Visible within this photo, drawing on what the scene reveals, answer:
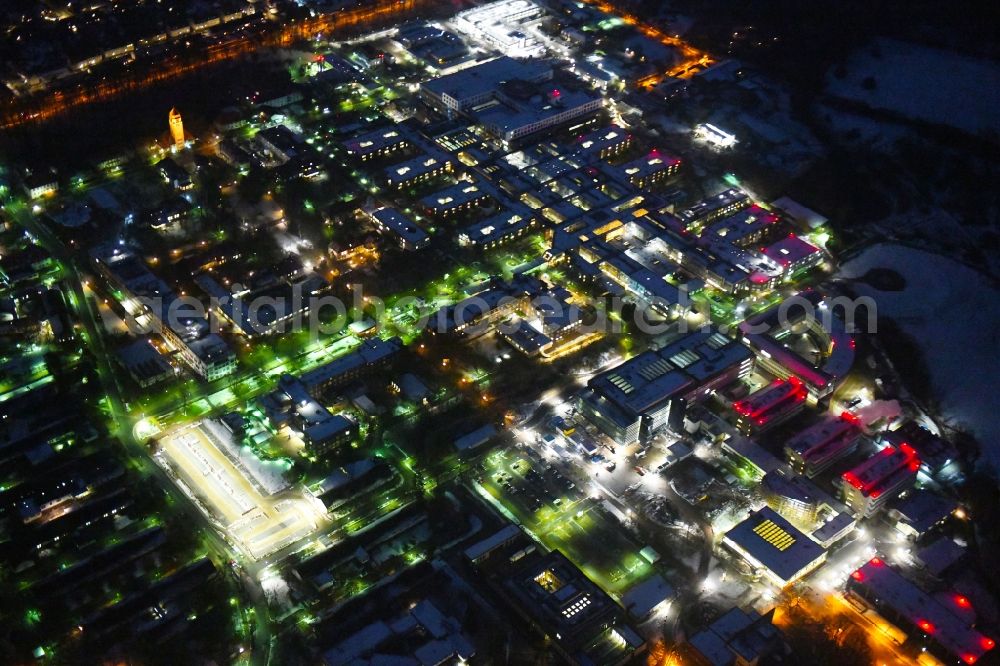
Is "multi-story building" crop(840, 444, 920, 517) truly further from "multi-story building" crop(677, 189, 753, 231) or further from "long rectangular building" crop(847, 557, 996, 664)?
"multi-story building" crop(677, 189, 753, 231)

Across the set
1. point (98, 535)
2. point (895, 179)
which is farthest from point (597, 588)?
point (895, 179)

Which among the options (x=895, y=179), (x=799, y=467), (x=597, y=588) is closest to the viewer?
(x=597, y=588)

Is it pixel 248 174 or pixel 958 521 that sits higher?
pixel 248 174

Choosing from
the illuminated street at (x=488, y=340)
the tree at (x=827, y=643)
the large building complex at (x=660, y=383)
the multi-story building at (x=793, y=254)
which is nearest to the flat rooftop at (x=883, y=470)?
the illuminated street at (x=488, y=340)

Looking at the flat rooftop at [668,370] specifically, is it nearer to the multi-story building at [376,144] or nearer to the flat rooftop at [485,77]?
the multi-story building at [376,144]

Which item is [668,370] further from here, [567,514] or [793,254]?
[793,254]

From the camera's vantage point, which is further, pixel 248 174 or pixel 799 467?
pixel 248 174

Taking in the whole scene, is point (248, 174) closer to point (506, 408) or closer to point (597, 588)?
point (506, 408)
